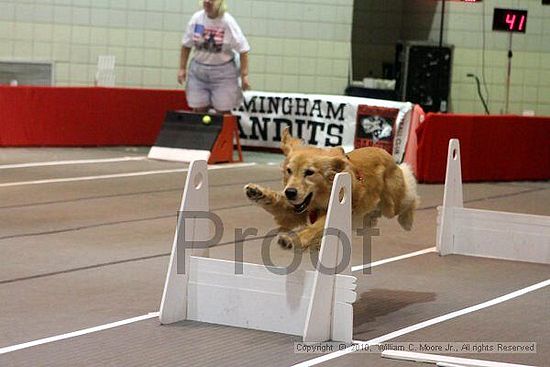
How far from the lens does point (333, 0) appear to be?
19688 millimetres

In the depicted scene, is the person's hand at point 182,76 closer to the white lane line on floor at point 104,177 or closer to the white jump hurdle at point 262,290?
the white lane line on floor at point 104,177

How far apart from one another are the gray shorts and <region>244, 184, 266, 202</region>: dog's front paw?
26.7ft

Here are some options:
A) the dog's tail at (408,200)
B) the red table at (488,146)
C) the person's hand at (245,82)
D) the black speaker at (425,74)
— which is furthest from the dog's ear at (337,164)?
the black speaker at (425,74)

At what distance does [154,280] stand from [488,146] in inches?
290

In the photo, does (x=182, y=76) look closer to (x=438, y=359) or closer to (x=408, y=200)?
(x=408, y=200)

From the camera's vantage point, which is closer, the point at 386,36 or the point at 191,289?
the point at 191,289

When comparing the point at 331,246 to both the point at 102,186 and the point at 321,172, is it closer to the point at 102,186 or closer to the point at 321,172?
the point at 321,172

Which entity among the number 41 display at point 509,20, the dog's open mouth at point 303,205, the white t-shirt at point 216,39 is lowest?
the dog's open mouth at point 303,205

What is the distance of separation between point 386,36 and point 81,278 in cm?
1474

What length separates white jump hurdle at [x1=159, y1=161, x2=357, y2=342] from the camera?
5.87 metres

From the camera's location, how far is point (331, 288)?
5902 mm

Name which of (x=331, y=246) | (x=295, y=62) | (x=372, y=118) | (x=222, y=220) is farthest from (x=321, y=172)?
(x=295, y=62)

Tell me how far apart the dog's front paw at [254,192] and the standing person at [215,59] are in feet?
26.5

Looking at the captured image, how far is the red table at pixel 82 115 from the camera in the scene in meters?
14.7
